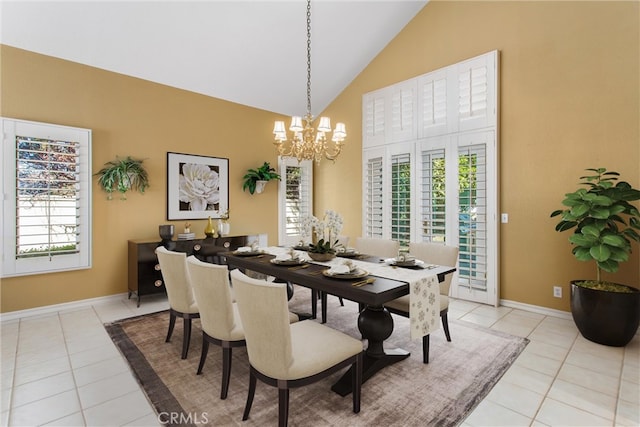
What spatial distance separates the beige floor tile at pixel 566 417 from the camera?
1889 millimetres

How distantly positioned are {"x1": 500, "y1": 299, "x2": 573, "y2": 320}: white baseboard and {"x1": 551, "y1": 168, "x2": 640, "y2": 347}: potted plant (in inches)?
21.7

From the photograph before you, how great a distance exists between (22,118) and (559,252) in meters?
6.48

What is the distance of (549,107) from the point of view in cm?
366

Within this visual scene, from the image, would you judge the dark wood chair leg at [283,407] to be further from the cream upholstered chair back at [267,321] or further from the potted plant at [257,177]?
the potted plant at [257,177]

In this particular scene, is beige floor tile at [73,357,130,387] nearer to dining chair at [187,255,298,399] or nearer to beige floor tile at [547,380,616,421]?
dining chair at [187,255,298,399]

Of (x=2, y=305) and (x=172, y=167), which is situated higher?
(x=172, y=167)

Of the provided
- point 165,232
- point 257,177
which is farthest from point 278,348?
point 257,177

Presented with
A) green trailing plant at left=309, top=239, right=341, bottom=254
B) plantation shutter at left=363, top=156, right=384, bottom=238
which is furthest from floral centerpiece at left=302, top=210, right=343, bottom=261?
plantation shutter at left=363, top=156, right=384, bottom=238

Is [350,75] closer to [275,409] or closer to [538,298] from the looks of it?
[538,298]

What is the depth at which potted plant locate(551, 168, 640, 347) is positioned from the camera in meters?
2.80

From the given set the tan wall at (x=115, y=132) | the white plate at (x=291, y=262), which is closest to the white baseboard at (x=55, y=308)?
the tan wall at (x=115, y=132)

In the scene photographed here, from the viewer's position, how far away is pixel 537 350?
284cm

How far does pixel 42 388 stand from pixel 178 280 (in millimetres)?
1156

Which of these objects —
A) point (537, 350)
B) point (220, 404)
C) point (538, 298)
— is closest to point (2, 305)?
point (220, 404)
